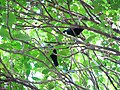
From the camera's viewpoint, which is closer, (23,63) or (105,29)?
(105,29)

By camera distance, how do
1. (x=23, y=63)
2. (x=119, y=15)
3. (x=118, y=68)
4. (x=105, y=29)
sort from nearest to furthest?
1. (x=105, y=29)
2. (x=119, y=15)
3. (x=23, y=63)
4. (x=118, y=68)

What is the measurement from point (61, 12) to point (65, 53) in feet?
1.02

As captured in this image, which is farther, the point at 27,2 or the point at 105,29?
the point at 27,2

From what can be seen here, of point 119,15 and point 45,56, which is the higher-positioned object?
point 119,15

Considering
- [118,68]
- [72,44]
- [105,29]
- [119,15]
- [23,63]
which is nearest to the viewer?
[105,29]

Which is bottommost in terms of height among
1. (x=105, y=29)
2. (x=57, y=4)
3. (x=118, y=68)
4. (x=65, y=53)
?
(x=118, y=68)

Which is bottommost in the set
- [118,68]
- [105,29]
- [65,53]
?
[118,68]

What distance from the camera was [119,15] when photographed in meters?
1.85

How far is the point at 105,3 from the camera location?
1753 millimetres

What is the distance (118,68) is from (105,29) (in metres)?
1.01

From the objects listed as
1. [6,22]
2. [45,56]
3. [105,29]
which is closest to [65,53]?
[45,56]

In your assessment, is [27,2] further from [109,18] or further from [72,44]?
[109,18]

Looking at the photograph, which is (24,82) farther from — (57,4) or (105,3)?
(105,3)

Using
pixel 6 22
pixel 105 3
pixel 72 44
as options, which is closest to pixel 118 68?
pixel 72 44
